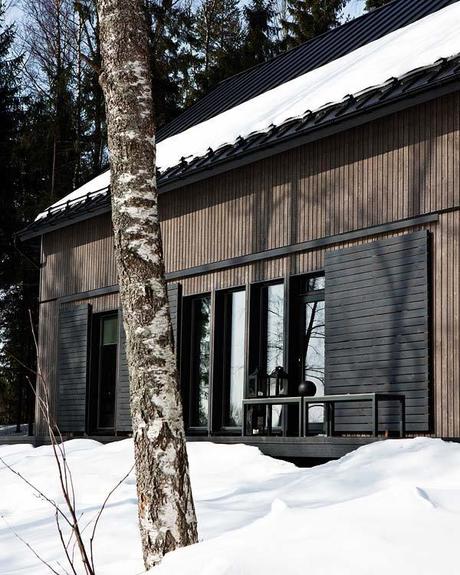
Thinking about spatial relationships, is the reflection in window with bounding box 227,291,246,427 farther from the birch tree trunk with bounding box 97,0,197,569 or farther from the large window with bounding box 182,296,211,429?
the birch tree trunk with bounding box 97,0,197,569

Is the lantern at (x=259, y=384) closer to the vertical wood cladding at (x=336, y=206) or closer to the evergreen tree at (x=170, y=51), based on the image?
the vertical wood cladding at (x=336, y=206)

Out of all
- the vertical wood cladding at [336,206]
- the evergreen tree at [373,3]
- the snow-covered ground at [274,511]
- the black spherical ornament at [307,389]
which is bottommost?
the snow-covered ground at [274,511]

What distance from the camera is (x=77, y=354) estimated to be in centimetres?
1440

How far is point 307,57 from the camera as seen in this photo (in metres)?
15.3

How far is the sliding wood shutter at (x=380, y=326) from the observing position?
29.3 ft

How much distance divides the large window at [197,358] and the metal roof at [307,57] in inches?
160

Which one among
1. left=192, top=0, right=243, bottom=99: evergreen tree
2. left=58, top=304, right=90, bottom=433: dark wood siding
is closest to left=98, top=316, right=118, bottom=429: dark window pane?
left=58, top=304, right=90, bottom=433: dark wood siding

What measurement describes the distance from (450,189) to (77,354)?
23.6 feet

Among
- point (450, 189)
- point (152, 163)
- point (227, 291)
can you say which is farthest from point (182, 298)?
point (152, 163)

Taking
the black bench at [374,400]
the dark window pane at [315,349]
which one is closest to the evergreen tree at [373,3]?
the dark window pane at [315,349]

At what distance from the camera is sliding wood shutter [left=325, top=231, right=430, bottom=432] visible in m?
8.92

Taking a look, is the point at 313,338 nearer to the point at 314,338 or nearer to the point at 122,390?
the point at 314,338

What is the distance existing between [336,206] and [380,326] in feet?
4.66

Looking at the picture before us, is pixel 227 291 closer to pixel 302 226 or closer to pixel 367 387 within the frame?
pixel 302 226
